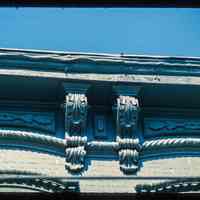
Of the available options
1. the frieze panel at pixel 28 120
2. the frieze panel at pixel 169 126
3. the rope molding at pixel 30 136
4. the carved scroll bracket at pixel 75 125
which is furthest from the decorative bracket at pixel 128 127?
the frieze panel at pixel 28 120

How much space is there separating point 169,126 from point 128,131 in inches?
23.5

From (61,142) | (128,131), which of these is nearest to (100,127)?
(128,131)

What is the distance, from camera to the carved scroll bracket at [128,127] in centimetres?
530

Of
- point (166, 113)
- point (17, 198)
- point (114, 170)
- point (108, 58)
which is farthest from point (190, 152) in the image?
point (17, 198)

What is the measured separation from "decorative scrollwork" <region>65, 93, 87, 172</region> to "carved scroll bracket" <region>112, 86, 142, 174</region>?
41 cm

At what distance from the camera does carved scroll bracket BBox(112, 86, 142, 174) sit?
17.4 feet

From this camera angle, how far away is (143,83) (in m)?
5.59

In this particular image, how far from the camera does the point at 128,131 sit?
543 cm

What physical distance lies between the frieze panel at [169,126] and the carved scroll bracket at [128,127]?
0.87 ft

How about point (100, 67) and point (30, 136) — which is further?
point (100, 67)

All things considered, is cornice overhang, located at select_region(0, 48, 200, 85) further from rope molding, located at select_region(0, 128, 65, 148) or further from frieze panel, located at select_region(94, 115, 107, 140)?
rope molding, located at select_region(0, 128, 65, 148)

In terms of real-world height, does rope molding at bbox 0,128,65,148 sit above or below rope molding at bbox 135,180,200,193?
above

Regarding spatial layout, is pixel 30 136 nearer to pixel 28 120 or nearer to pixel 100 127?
pixel 28 120

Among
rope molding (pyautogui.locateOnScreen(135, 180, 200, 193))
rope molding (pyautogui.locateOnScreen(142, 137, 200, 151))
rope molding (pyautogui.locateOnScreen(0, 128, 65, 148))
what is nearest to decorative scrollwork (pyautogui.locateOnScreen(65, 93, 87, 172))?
rope molding (pyautogui.locateOnScreen(0, 128, 65, 148))
